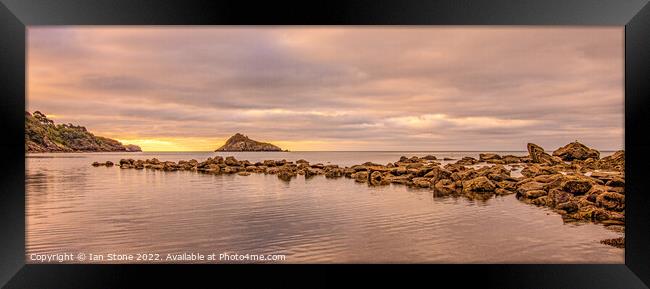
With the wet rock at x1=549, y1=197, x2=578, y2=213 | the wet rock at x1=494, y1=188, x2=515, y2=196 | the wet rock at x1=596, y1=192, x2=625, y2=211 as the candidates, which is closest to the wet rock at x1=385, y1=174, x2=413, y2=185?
the wet rock at x1=494, y1=188, x2=515, y2=196

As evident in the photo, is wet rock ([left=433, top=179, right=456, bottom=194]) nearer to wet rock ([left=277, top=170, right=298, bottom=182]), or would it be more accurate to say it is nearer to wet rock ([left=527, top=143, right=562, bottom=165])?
wet rock ([left=277, top=170, right=298, bottom=182])

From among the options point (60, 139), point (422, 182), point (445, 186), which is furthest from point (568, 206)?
point (60, 139)

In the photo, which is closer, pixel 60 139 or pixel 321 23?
pixel 321 23

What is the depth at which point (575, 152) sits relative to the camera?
157ft

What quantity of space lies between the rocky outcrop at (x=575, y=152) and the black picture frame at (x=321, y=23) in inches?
1790

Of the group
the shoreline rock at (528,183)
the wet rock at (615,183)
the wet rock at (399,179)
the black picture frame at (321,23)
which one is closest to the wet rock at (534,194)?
the shoreline rock at (528,183)

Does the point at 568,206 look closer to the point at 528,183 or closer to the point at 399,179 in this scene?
the point at 528,183

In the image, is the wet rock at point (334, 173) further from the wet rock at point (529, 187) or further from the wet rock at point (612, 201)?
the wet rock at point (612, 201)

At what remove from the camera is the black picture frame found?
287 inches

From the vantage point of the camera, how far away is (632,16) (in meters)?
7.36

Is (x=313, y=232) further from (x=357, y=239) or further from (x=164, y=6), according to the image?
(x=164, y=6)

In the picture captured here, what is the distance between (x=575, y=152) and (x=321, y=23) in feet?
162

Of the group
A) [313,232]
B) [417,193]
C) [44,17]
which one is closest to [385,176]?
[417,193]

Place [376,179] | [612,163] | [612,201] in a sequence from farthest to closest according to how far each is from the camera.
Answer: [612,163]
[376,179]
[612,201]
